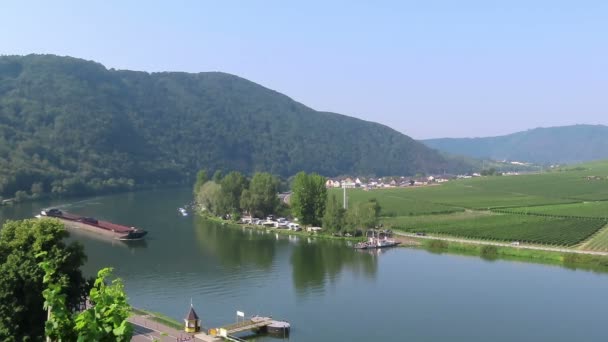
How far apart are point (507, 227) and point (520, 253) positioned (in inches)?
485

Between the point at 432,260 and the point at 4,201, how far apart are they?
64.9 m

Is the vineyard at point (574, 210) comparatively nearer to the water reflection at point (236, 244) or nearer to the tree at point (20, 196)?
the water reflection at point (236, 244)

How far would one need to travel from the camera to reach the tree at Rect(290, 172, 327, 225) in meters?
60.5

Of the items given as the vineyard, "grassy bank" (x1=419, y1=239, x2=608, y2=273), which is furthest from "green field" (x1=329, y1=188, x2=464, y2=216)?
"grassy bank" (x1=419, y1=239, x2=608, y2=273)

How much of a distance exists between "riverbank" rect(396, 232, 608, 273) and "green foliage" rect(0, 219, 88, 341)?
116 feet

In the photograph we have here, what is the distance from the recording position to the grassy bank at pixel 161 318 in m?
26.2

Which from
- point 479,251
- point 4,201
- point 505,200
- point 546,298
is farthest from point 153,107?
point 546,298

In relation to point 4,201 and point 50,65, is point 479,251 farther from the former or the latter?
point 50,65

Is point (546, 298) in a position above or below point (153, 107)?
below

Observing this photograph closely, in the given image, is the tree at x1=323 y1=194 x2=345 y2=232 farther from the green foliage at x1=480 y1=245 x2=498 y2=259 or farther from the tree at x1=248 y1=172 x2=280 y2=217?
the green foliage at x1=480 y1=245 x2=498 y2=259

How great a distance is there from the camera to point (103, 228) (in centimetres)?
5759

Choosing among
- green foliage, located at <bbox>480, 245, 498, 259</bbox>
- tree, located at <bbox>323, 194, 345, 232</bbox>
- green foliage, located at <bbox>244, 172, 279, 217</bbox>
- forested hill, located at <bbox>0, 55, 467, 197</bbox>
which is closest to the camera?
green foliage, located at <bbox>480, 245, 498, 259</bbox>

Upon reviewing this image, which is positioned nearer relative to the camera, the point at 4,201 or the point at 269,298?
the point at 269,298

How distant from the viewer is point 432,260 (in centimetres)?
4616
